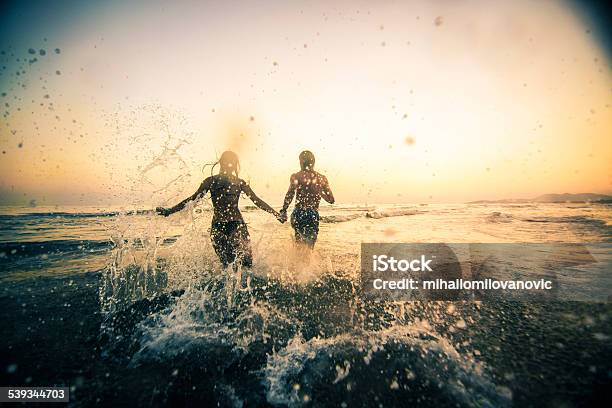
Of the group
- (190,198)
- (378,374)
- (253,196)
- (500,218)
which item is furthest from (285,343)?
(500,218)

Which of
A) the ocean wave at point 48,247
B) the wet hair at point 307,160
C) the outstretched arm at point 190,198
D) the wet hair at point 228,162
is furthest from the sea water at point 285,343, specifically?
the ocean wave at point 48,247

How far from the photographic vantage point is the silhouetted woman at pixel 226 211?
4.40 metres

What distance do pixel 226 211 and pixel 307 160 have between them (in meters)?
1.97

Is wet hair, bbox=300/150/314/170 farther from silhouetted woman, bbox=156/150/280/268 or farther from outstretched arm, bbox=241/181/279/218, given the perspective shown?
silhouetted woman, bbox=156/150/280/268

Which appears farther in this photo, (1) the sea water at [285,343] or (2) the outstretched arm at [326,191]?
(2) the outstretched arm at [326,191]

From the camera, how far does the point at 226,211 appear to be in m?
4.42

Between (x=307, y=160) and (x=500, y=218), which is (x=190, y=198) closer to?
(x=307, y=160)

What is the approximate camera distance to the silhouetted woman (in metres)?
4.40

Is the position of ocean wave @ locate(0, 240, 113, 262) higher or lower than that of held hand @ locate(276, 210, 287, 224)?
lower

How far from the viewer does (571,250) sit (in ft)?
23.1

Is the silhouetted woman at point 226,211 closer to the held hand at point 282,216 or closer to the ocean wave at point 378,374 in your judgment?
the held hand at point 282,216

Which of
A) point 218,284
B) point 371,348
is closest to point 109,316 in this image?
point 218,284

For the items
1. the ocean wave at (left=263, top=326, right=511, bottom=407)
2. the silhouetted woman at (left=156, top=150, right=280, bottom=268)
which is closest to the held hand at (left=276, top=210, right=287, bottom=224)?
the silhouetted woman at (left=156, top=150, right=280, bottom=268)

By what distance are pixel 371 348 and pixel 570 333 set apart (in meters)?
2.33
